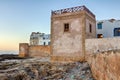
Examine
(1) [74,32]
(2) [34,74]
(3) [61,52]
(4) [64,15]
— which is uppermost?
(4) [64,15]

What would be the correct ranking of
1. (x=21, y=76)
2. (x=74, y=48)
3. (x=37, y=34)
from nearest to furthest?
(x=21, y=76) → (x=74, y=48) → (x=37, y=34)

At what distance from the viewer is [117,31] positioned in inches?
953

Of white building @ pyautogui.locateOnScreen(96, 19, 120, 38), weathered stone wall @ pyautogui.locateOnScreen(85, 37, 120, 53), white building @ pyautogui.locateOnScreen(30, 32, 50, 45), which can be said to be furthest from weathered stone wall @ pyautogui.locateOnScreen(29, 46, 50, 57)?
weathered stone wall @ pyautogui.locateOnScreen(85, 37, 120, 53)

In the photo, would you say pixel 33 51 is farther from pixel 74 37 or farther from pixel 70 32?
pixel 74 37

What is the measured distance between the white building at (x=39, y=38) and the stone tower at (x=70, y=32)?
31.7m

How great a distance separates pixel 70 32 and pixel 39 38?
36.0 metres

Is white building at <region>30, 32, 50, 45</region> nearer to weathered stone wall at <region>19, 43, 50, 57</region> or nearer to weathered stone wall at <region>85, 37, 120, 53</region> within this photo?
weathered stone wall at <region>19, 43, 50, 57</region>

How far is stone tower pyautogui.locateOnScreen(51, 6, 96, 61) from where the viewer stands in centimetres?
1881

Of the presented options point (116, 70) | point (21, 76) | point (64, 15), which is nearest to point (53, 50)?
point (64, 15)

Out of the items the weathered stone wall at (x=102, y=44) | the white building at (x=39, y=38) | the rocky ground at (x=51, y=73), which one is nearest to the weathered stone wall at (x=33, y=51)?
the white building at (x=39, y=38)

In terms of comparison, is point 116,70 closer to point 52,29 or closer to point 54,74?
point 54,74

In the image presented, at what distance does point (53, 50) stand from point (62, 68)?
5.49 meters

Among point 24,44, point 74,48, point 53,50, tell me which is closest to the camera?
point 74,48

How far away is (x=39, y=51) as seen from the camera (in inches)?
1422
